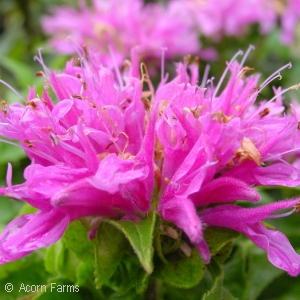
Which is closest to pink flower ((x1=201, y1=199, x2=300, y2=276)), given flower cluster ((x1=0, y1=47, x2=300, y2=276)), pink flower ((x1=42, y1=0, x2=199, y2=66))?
flower cluster ((x1=0, y1=47, x2=300, y2=276))

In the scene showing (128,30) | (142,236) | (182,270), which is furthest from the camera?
(128,30)

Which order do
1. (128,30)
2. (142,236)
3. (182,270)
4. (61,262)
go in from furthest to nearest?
(128,30) → (61,262) → (182,270) → (142,236)

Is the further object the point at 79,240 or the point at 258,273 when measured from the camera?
the point at 258,273

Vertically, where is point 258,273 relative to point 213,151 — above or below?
below

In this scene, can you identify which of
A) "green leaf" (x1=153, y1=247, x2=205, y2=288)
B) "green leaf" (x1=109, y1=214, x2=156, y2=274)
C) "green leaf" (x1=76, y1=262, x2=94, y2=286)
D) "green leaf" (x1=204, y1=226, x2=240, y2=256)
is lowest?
"green leaf" (x1=76, y1=262, x2=94, y2=286)

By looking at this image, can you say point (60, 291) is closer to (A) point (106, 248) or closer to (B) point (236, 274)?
(A) point (106, 248)

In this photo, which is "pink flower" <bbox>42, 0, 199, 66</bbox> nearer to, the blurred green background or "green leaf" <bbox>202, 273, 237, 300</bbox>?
the blurred green background

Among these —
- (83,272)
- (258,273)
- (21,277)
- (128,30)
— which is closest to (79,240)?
(83,272)
